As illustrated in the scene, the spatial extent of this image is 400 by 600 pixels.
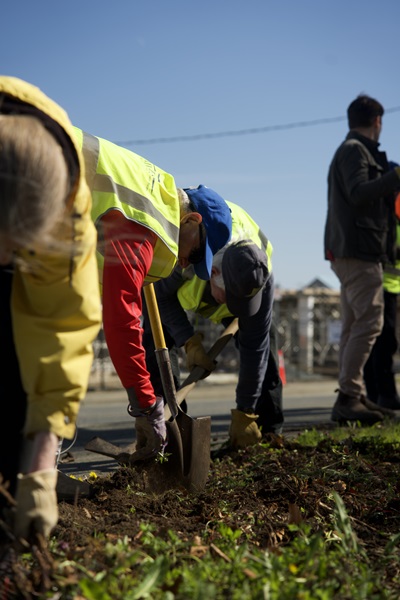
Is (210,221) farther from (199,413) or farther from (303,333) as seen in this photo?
(303,333)

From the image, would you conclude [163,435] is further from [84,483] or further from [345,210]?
[345,210]

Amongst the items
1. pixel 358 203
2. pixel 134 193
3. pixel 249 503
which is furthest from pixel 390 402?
pixel 134 193

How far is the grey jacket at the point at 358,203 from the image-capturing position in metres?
6.16

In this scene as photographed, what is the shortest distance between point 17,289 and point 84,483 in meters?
1.75

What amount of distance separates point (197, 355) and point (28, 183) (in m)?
3.53

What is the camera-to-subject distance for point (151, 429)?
156 inches

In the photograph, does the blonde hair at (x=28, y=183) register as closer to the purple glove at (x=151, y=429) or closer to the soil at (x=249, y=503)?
the soil at (x=249, y=503)

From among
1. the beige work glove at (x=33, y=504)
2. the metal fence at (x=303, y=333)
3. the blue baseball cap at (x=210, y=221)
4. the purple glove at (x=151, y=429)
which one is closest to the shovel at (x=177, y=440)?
the purple glove at (x=151, y=429)

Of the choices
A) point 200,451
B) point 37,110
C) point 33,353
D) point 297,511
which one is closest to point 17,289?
point 33,353

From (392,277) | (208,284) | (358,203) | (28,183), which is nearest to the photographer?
(28,183)

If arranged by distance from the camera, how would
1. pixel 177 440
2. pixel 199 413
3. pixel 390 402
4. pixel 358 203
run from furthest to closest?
pixel 199 413
pixel 390 402
pixel 358 203
pixel 177 440

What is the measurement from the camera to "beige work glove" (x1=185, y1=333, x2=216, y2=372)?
5.34m

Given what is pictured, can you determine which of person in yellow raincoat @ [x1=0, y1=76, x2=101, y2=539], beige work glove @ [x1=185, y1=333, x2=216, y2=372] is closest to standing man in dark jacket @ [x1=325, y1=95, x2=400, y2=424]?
beige work glove @ [x1=185, y1=333, x2=216, y2=372]

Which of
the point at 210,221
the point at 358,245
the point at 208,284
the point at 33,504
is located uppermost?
the point at 210,221
